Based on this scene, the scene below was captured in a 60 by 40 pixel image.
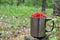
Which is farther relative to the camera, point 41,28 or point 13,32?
point 13,32

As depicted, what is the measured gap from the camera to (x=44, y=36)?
121 inches

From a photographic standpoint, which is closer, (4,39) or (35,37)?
(35,37)

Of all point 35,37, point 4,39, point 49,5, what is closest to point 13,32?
point 4,39

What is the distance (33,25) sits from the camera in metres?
3.03

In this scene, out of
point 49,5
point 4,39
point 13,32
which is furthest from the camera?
point 49,5

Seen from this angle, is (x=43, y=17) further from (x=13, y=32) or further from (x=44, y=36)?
(x=13, y=32)

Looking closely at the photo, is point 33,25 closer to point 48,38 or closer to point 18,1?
point 48,38

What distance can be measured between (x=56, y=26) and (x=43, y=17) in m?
0.22

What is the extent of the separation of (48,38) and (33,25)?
29cm

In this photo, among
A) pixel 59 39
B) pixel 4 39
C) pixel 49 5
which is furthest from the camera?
pixel 49 5

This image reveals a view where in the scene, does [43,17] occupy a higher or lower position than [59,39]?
higher

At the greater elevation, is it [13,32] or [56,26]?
[56,26]

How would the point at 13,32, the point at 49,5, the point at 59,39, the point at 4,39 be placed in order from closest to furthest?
1. the point at 59,39
2. the point at 4,39
3. the point at 13,32
4. the point at 49,5

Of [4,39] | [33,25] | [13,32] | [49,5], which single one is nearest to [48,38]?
[33,25]
